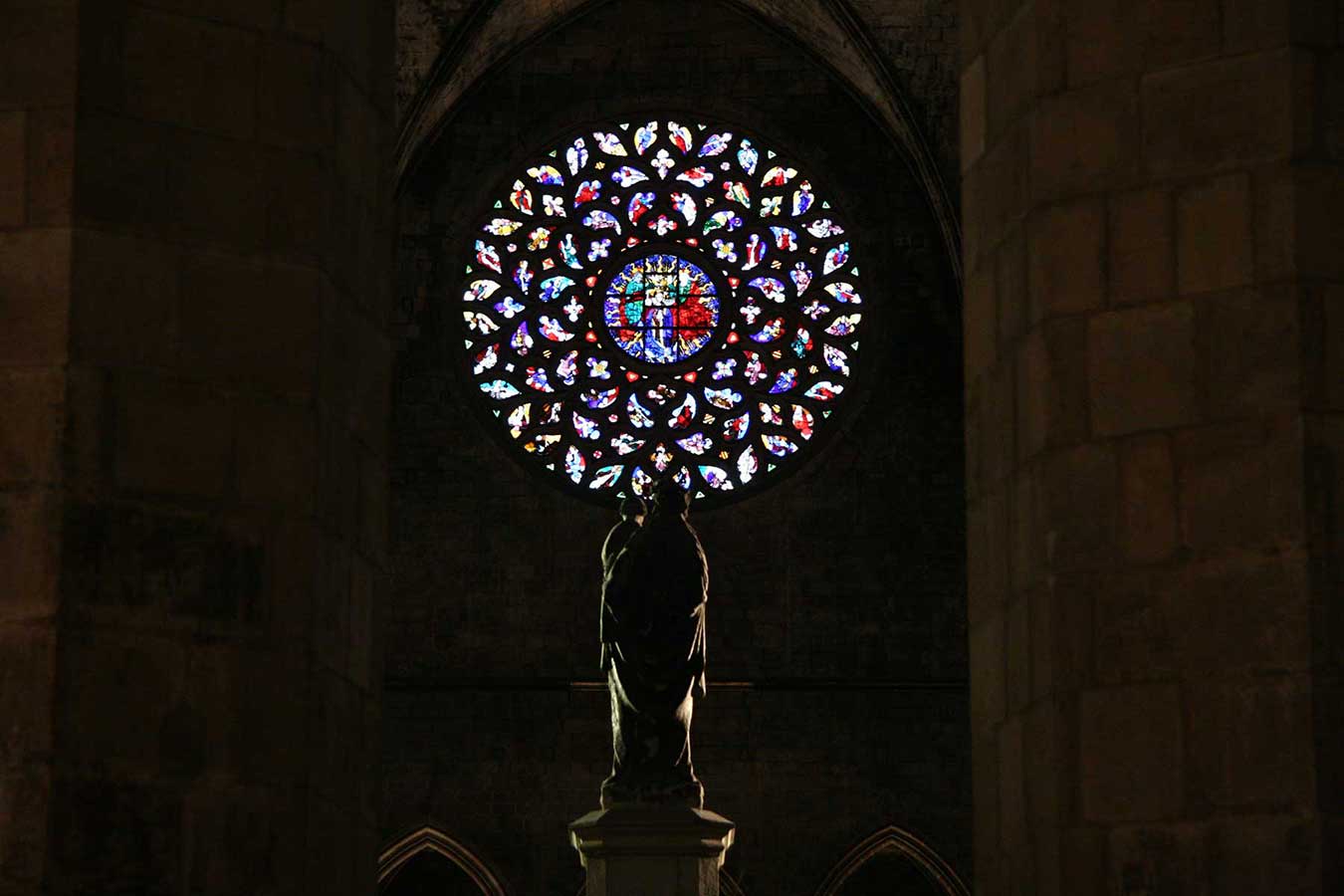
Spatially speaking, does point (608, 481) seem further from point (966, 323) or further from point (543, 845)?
point (966, 323)

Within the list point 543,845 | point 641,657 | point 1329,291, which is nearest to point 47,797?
point 1329,291

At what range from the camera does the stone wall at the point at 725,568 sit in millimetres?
15797

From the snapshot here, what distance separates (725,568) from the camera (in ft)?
53.5

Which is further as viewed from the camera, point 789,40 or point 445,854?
point 789,40

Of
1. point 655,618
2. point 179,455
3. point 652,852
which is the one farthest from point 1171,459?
point 655,618

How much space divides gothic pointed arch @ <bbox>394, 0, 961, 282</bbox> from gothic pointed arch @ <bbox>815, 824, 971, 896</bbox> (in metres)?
3.62

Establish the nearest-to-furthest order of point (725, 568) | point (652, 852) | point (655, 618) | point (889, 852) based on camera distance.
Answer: point (652, 852) < point (655, 618) < point (889, 852) < point (725, 568)

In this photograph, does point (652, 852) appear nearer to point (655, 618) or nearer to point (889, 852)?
point (655, 618)

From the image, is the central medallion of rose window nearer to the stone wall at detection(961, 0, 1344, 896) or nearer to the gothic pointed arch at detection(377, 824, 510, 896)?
the gothic pointed arch at detection(377, 824, 510, 896)

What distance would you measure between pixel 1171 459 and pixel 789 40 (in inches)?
548

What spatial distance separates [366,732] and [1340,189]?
1597 mm

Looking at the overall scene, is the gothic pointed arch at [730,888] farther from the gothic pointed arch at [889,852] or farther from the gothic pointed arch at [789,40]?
the gothic pointed arch at [789,40]

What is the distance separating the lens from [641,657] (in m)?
10.7

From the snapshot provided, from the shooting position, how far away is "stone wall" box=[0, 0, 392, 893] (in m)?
3.38
